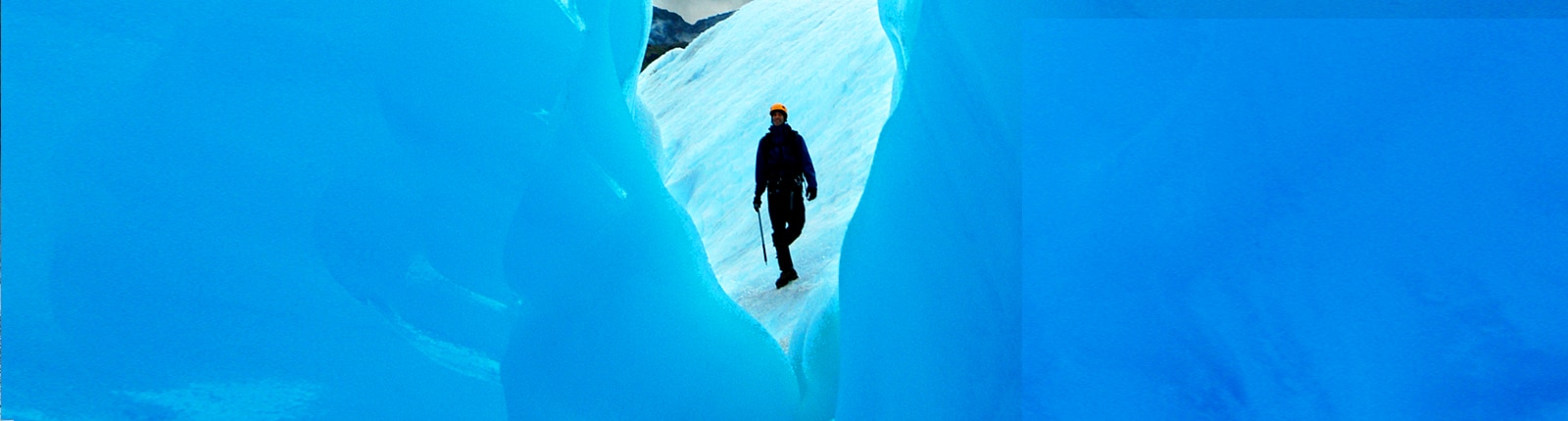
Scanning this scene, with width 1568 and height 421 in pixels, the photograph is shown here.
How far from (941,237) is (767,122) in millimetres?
7722

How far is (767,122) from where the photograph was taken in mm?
10797

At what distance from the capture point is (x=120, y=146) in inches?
89.6

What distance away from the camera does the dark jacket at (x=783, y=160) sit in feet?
16.2

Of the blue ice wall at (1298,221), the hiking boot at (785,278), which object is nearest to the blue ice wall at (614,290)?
the blue ice wall at (1298,221)

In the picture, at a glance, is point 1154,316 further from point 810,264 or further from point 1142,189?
point 810,264

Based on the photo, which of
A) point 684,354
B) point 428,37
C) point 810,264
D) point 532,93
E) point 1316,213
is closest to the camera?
point 1316,213

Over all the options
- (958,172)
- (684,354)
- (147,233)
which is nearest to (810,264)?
(684,354)

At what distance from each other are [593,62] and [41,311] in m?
1.50

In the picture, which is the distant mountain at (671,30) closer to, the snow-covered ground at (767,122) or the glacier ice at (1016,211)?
the snow-covered ground at (767,122)

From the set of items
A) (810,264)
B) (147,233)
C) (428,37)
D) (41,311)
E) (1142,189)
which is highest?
(810,264)

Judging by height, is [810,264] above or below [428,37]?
above

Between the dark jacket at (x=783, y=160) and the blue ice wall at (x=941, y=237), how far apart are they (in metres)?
1.17

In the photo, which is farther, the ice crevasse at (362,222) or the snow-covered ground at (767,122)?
the snow-covered ground at (767,122)

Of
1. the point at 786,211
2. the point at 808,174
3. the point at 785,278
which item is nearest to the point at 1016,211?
the point at 808,174
